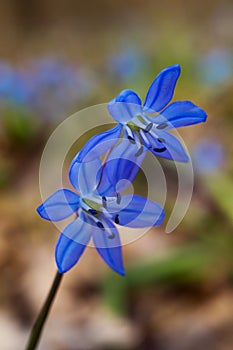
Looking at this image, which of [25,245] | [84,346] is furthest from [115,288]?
[25,245]

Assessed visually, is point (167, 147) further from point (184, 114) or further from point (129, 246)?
point (129, 246)

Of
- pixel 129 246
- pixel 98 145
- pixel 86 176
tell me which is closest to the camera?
pixel 98 145

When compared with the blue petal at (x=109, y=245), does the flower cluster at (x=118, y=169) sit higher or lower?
higher

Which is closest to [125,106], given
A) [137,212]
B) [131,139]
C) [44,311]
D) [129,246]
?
[131,139]

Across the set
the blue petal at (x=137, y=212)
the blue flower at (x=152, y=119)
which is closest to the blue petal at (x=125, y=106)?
the blue flower at (x=152, y=119)

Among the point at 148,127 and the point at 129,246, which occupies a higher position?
the point at 129,246

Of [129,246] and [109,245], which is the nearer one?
[109,245]

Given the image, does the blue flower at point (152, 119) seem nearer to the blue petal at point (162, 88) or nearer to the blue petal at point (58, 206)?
the blue petal at point (162, 88)

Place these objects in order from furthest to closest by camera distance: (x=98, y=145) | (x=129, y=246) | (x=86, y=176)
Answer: (x=129, y=246)
(x=86, y=176)
(x=98, y=145)

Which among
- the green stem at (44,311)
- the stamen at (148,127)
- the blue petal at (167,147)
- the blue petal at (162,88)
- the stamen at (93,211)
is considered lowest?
the green stem at (44,311)

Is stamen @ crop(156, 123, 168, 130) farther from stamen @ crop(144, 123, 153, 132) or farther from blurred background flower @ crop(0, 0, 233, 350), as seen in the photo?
blurred background flower @ crop(0, 0, 233, 350)
